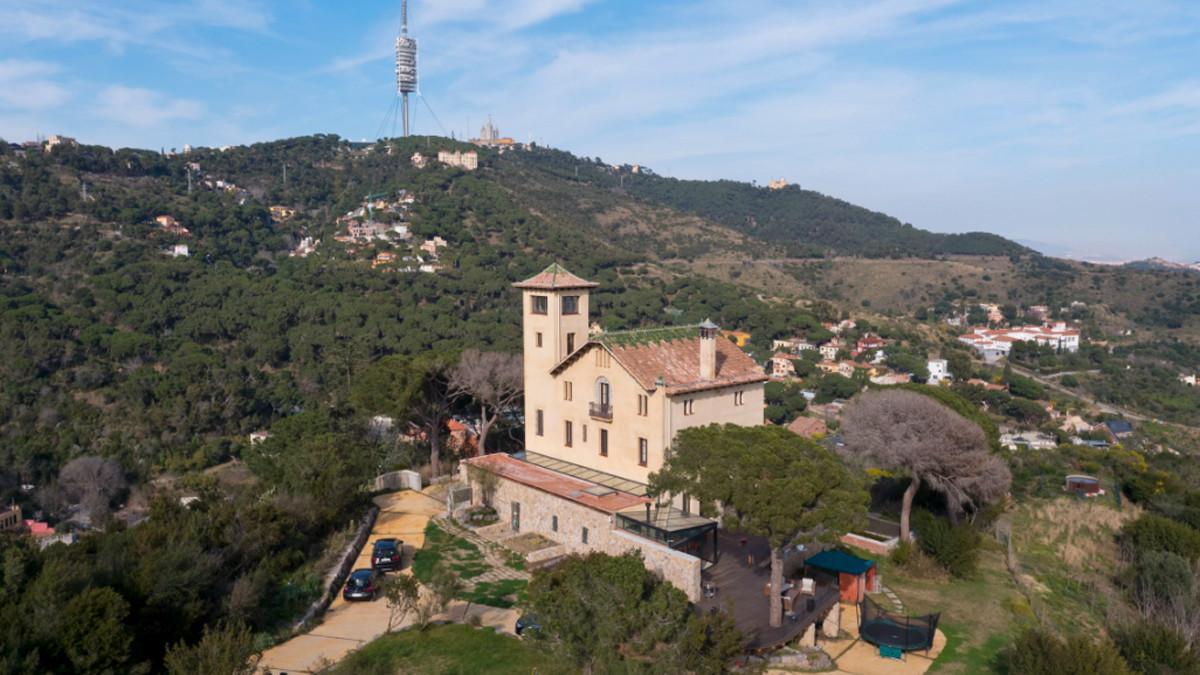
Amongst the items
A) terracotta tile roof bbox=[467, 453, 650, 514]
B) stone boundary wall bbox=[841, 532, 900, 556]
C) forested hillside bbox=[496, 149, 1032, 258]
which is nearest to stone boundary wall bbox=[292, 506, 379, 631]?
terracotta tile roof bbox=[467, 453, 650, 514]

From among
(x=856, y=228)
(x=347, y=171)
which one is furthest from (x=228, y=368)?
(x=856, y=228)

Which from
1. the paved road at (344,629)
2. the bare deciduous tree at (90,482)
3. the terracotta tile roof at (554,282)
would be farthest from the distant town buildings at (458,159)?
the paved road at (344,629)

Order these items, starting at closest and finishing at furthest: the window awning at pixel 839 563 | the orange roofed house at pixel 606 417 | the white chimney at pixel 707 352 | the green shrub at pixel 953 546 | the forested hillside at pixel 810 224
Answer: the window awning at pixel 839 563
the orange roofed house at pixel 606 417
the green shrub at pixel 953 546
the white chimney at pixel 707 352
the forested hillside at pixel 810 224

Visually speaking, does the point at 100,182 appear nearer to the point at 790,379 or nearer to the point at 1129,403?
the point at 790,379

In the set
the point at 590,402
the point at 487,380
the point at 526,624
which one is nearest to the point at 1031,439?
the point at 590,402

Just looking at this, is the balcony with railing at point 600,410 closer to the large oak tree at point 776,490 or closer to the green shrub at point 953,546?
the large oak tree at point 776,490

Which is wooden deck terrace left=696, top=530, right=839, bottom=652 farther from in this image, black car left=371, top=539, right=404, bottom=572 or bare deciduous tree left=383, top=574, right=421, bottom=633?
black car left=371, top=539, right=404, bottom=572

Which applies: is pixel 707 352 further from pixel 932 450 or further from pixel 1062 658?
pixel 1062 658
